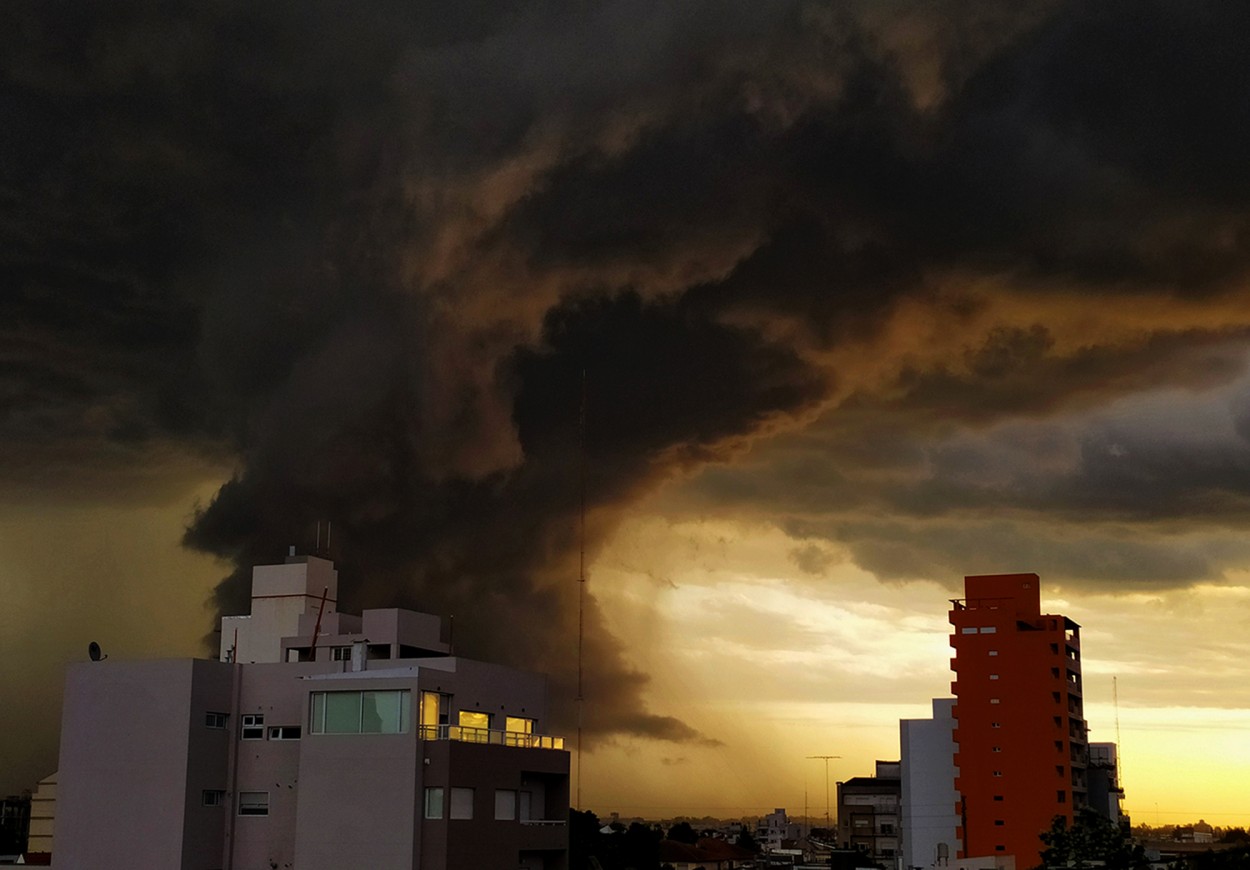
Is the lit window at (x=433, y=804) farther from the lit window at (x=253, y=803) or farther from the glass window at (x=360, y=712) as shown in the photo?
the lit window at (x=253, y=803)

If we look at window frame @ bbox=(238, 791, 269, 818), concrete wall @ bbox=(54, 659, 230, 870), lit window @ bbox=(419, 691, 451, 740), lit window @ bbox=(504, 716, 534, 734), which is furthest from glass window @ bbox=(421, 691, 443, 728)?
concrete wall @ bbox=(54, 659, 230, 870)

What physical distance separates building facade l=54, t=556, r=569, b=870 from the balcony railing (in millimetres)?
91

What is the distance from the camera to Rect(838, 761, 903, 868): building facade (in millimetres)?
160500

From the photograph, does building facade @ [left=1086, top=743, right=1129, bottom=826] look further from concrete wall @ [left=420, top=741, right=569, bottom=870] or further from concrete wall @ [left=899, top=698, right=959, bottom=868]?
concrete wall @ [left=420, top=741, right=569, bottom=870]

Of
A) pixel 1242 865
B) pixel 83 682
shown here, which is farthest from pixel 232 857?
pixel 1242 865

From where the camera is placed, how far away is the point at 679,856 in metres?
170

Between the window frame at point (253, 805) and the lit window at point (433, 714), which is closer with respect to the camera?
the lit window at point (433, 714)

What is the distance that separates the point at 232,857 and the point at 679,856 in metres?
110

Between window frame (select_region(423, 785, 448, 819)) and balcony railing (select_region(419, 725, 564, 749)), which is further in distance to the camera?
balcony railing (select_region(419, 725, 564, 749))

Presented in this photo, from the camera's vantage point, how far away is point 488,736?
64188 millimetres

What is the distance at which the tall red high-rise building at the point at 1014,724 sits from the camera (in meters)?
99.0

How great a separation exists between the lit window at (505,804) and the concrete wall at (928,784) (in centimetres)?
5461

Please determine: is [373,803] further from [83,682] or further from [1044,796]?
[1044,796]

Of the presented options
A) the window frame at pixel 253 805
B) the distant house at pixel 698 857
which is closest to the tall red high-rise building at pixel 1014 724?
the window frame at pixel 253 805
